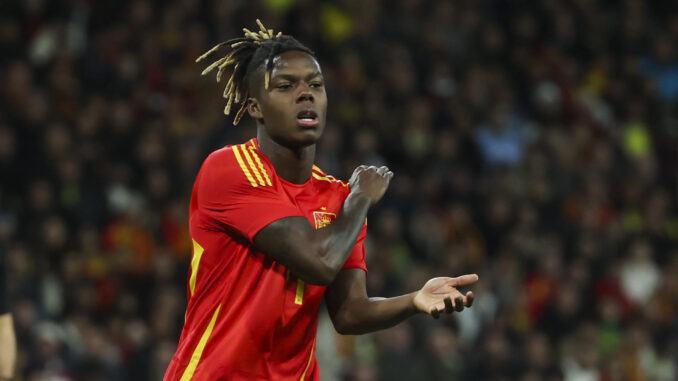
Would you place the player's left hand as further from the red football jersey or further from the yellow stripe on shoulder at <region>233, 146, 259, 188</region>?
the yellow stripe on shoulder at <region>233, 146, 259, 188</region>

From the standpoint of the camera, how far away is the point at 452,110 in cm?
1227

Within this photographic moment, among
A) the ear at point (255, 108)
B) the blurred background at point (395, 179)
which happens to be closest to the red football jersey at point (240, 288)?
the ear at point (255, 108)

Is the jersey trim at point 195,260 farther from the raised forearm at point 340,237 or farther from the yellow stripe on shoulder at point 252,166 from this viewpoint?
the raised forearm at point 340,237

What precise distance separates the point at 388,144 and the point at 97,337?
3914mm

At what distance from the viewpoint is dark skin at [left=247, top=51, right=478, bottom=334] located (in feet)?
12.6

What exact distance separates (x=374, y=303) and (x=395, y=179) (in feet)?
23.1

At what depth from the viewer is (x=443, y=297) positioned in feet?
12.6

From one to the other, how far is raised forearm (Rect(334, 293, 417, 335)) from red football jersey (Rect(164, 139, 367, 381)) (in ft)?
0.70

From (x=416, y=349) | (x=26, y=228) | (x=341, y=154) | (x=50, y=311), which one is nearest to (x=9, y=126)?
(x=26, y=228)

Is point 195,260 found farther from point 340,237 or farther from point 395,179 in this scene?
point 395,179

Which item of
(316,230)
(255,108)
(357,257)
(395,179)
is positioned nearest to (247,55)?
(255,108)

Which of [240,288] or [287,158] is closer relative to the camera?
[240,288]

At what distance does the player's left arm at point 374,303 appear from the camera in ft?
12.7

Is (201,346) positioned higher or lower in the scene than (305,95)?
lower
